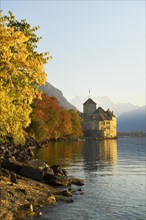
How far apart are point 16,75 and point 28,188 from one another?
35.9 ft

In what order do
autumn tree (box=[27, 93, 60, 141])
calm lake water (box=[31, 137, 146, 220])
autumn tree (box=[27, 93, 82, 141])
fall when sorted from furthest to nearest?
autumn tree (box=[27, 93, 60, 141]), autumn tree (box=[27, 93, 82, 141]), calm lake water (box=[31, 137, 146, 220])

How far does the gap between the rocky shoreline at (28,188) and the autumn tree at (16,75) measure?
5.13 m

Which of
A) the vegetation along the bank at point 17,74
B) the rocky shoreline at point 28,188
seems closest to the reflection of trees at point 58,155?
the rocky shoreline at point 28,188

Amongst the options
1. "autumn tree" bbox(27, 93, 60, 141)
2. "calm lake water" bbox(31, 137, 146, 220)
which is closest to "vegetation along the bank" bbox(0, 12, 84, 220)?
"calm lake water" bbox(31, 137, 146, 220)

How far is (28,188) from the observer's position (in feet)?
97.1

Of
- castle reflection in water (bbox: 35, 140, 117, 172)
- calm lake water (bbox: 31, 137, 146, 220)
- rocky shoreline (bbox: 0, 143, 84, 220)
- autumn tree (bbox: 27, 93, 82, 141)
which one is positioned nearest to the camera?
rocky shoreline (bbox: 0, 143, 84, 220)

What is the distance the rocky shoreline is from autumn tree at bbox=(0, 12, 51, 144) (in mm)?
5127

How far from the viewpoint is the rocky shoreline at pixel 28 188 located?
24.4 m

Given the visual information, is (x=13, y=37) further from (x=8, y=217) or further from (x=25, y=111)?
(x=8, y=217)

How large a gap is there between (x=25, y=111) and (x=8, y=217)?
25.8 feet

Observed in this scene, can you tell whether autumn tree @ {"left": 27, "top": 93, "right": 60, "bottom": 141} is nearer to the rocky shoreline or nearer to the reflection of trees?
the reflection of trees

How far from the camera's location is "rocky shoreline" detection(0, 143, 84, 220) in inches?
961

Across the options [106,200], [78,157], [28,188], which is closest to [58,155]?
[78,157]

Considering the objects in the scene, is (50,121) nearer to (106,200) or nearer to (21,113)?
(106,200)
